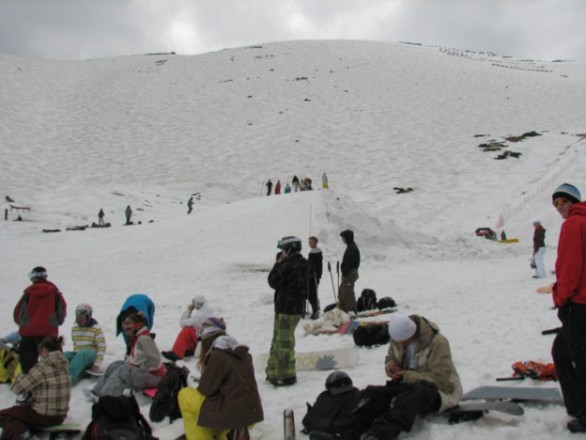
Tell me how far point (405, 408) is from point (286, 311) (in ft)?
7.34

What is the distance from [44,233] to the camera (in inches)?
872

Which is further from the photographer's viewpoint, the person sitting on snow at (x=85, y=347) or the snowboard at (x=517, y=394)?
the person sitting on snow at (x=85, y=347)

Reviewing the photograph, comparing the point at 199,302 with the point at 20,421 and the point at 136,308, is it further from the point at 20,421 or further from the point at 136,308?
the point at 20,421

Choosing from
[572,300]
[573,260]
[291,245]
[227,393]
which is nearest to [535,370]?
[572,300]

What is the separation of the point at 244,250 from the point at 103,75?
46076 mm

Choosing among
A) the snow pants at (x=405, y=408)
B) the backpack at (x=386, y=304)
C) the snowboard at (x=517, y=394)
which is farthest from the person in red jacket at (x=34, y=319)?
the backpack at (x=386, y=304)

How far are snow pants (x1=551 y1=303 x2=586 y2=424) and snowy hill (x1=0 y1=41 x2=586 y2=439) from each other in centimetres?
28

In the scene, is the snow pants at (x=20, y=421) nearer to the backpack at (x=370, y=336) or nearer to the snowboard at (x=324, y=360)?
the snowboard at (x=324, y=360)

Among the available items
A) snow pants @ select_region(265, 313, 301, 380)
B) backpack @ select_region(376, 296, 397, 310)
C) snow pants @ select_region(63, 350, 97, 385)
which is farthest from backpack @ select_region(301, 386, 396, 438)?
backpack @ select_region(376, 296, 397, 310)

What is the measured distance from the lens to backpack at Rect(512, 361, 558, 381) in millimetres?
5493

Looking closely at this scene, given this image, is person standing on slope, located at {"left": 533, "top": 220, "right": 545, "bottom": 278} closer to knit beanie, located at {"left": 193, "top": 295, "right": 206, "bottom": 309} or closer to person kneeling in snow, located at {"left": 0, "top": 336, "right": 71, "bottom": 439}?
knit beanie, located at {"left": 193, "top": 295, "right": 206, "bottom": 309}

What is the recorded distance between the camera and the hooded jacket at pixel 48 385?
512 cm

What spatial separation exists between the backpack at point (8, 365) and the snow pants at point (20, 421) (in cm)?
208

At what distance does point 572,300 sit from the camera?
407 cm
